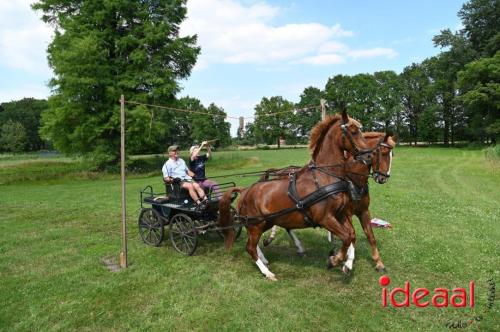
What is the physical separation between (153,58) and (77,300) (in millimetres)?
24610

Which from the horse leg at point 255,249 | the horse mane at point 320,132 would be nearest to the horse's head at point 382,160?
the horse mane at point 320,132

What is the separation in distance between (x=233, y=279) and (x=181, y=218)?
212 centimetres

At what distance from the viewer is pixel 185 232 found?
767cm

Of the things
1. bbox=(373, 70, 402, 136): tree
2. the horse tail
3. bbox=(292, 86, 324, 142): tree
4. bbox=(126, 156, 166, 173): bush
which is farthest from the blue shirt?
bbox=(373, 70, 402, 136): tree

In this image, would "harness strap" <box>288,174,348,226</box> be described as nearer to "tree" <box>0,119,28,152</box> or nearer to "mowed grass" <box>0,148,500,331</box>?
"mowed grass" <box>0,148,500,331</box>

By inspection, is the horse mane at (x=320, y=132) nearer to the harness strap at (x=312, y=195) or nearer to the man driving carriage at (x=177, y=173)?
the harness strap at (x=312, y=195)

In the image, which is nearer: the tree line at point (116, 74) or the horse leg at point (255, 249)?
the horse leg at point (255, 249)

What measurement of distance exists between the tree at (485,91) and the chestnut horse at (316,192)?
44.3 metres

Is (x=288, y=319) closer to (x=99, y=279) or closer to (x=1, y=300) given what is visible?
(x=99, y=279)

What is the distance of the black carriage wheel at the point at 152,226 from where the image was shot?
827cm

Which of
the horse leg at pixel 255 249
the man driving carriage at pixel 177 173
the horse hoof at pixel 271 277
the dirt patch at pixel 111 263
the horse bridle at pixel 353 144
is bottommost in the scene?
the dirt patch at pixel 111 263

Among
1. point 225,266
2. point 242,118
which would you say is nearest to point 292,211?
point 225,266

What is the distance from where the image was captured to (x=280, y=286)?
5.91m

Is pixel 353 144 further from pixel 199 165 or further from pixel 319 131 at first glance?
pixel 199 165
